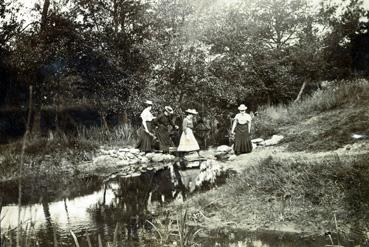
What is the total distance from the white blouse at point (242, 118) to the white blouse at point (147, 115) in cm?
117

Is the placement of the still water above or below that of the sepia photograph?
below

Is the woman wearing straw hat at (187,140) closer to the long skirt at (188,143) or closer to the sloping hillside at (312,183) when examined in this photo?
the long skirt at (188,143)

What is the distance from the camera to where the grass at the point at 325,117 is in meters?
4.80

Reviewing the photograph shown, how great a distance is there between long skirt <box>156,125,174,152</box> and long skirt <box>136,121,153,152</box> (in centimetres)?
15

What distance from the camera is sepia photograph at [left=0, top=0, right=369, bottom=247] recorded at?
402 centimetres

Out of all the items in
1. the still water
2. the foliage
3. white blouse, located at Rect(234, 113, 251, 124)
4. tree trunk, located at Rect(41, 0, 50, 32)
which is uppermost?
tree trunk, located at Rect(41, 0, 50, 32)

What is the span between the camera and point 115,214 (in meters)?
4.68

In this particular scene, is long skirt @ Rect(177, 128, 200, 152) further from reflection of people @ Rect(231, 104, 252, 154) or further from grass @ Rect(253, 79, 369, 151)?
grass @ Rect(253, 79, 369, 151)

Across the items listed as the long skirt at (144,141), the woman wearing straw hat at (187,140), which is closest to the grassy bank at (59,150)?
the long skirt at (144,141)

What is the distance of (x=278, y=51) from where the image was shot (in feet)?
16.0

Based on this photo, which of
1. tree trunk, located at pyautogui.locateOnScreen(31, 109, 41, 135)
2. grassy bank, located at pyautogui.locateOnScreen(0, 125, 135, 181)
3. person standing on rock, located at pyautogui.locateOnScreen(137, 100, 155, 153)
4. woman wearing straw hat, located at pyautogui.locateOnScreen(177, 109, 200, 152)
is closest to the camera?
grassy bank, located at pyautogui.locateOnScreen(0, 125, 135, 181)

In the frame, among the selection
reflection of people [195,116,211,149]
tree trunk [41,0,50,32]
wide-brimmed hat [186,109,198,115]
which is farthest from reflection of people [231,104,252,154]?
tree trunk [41,0,50,32]

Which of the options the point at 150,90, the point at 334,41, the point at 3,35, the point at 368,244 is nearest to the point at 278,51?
the point at 334,41

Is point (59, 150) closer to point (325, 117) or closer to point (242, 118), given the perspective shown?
point (242, 118)
